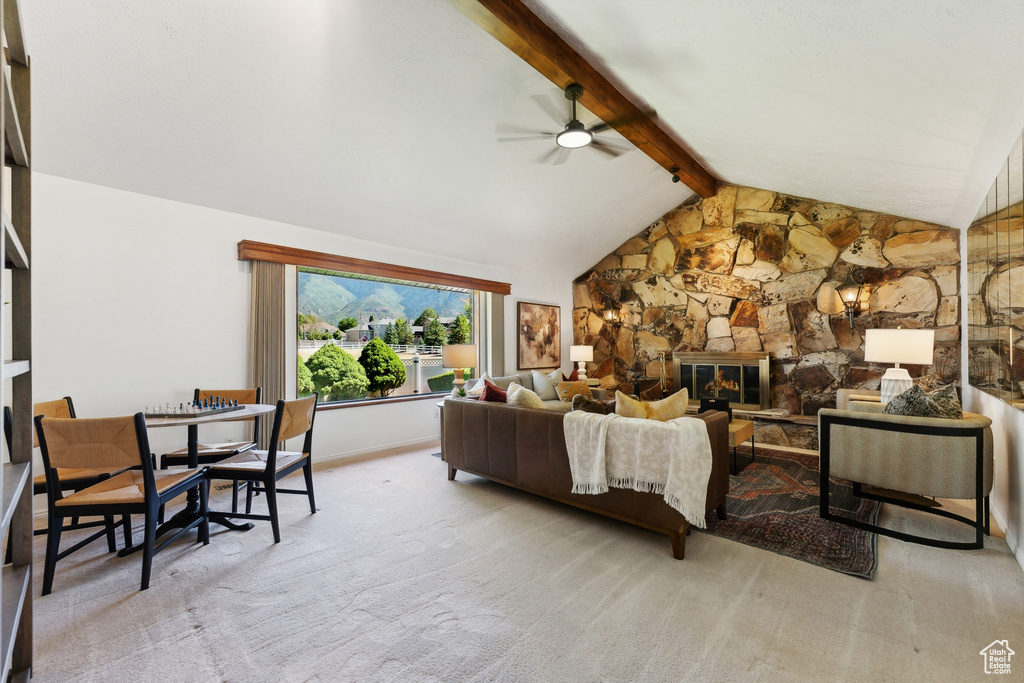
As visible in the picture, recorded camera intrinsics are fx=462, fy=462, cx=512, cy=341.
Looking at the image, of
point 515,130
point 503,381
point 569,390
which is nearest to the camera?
point 515,130

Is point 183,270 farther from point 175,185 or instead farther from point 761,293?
point 761,293

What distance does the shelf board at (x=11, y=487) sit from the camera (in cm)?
104

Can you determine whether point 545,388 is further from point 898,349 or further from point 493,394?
point 898,349

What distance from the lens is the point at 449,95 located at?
353cm

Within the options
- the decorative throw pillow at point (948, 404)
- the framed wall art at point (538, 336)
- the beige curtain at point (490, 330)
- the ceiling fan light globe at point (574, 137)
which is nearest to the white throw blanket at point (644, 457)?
the decorative throw pillow at point (948, 404)

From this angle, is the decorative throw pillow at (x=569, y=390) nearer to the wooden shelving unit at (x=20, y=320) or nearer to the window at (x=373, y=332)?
the window at (x=373, y=332)

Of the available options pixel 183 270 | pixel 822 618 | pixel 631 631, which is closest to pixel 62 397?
pixel 183 270

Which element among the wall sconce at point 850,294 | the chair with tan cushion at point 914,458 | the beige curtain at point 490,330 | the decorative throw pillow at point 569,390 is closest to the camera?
the chair with tan cushion at point 914,458

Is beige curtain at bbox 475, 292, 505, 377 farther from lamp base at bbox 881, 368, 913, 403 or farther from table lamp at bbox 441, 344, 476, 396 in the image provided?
lamp base at bbox 881, 368, 913, 403

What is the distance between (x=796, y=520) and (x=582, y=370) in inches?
171

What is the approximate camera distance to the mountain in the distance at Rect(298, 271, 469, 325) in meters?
4.95

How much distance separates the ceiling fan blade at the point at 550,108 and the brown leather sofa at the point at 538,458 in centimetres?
249

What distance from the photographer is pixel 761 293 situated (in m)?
6.28

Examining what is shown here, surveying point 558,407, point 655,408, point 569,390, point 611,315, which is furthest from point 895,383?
point 611,315
